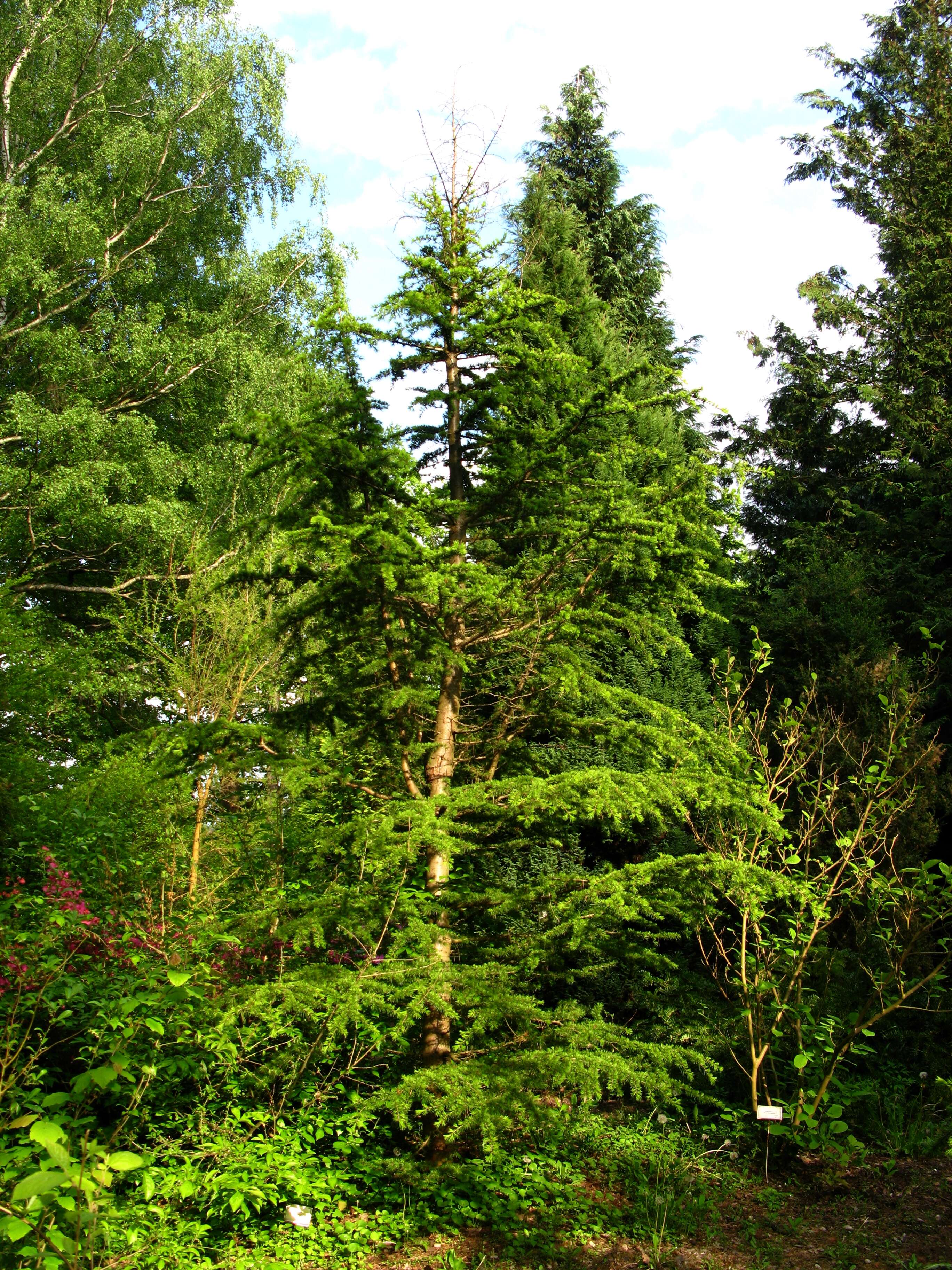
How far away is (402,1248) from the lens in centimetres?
402

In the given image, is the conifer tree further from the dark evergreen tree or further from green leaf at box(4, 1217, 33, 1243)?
the dark evergreen tree

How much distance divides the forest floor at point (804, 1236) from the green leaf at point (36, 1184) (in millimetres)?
2987

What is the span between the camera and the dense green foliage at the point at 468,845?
3807 mm

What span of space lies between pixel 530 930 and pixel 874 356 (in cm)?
1238

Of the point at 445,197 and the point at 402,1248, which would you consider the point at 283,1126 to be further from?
the point at 445,197

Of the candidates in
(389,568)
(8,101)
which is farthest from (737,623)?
(8,101)

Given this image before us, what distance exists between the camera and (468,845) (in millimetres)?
3998

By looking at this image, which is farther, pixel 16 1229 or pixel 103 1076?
pixel 103 1076

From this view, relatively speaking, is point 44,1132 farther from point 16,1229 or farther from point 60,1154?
point 16,1229

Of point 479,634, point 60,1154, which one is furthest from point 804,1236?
point 60,1154

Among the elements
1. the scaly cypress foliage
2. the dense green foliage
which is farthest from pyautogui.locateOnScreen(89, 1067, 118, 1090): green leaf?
the scaly cypress foliage

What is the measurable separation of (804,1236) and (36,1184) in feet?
14.4

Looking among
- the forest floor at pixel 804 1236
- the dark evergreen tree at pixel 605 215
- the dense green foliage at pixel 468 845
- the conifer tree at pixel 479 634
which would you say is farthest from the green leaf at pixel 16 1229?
the dark evergreen tree at pixel 605 215

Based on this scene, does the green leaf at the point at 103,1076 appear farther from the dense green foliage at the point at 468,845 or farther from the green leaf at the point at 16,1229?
the green leaf at the point at 16,1229
